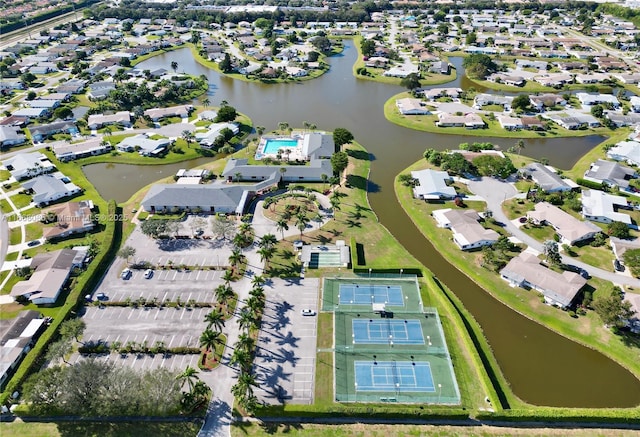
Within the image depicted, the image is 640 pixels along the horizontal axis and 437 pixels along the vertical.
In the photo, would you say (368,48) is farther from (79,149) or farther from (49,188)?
(49,188)

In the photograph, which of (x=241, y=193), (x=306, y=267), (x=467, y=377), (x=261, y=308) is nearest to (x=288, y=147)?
(x=241, y=193)

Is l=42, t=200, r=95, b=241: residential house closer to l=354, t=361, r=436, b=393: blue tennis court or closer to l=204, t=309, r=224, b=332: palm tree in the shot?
l=204, t=309, r=224, b=332: palm tree

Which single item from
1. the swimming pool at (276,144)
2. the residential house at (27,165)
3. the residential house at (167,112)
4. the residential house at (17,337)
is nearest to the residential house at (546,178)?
the swimming pool at (276,144)

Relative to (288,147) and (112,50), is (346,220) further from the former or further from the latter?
(112,50)

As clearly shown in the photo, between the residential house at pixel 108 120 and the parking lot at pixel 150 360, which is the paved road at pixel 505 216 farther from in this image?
the residential house at pixel 108 120

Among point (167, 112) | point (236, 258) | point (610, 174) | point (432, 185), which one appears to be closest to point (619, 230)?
point (610, 174)

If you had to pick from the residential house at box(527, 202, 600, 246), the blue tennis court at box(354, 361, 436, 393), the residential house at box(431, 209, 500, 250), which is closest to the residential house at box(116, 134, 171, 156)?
the residential house at box(431, 209, 500, 250)
